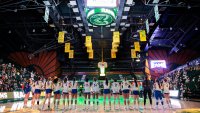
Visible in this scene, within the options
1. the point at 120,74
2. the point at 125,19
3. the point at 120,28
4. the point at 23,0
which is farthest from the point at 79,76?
the point at 23,0

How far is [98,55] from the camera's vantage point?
29.8 metres

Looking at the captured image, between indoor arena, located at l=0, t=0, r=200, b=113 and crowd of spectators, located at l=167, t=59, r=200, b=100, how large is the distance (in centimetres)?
8

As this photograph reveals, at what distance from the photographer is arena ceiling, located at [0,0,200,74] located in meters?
15.0

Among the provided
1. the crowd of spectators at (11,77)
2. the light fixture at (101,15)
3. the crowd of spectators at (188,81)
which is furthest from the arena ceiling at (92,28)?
the crowd of spectators at (188,81)

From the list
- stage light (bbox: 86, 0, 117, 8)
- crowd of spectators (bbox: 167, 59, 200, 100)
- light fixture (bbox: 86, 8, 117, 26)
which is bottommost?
crowd of spectators (bbox: 167, 59, 200, 100)

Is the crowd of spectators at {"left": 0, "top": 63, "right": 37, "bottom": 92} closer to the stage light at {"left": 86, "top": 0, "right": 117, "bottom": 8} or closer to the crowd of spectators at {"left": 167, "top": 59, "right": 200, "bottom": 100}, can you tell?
the stage light at {"left": 86, "top": 0, "right": 117, "bottom": 8}

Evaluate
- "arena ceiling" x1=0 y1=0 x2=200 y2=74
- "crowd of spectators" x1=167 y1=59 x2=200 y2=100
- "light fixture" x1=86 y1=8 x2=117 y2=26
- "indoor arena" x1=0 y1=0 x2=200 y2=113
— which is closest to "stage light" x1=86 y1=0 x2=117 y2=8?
"indoor arena" x1=0 y1=0 x2=200 y2=113

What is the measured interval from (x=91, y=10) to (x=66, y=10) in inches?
170

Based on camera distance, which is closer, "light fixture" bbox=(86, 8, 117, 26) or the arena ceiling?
"light fixture" bbox=(86, 8, 117, 26)

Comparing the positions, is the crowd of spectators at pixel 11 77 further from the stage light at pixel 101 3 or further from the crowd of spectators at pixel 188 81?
the crowd of spectators at pixel 188 81

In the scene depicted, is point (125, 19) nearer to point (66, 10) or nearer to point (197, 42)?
point (66, 10)

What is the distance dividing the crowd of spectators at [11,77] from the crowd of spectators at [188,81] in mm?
15642

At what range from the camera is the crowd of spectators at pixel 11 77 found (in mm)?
16862

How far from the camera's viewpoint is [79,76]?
3109 cm
